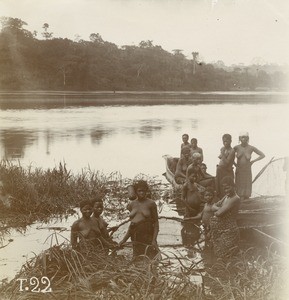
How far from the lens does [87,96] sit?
1956 inches

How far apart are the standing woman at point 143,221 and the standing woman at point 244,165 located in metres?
2.44

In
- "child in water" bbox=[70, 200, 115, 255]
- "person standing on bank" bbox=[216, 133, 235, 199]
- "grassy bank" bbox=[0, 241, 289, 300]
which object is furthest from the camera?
"person standing on bank" bbox=[216, 133, 235, 199]

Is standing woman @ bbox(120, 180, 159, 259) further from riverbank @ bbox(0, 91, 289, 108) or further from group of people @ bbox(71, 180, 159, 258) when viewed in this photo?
riverbank @ bbox(0, 91, 289, 108)

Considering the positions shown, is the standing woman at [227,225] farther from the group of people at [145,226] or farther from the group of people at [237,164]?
the group of people at [237,164]

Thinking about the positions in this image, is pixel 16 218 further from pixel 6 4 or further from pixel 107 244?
pixel 6 4

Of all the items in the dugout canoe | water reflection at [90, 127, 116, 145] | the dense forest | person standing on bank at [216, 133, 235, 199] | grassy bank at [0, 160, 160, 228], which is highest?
the dense forest

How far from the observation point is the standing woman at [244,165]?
7.61 metres

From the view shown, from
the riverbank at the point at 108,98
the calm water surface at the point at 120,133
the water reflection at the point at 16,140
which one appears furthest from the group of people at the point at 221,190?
the riverbank at the point at 108,98

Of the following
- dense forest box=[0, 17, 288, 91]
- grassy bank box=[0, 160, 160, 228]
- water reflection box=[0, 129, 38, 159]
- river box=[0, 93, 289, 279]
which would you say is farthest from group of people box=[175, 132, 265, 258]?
dense forest box=[0, 17, 288, 91]

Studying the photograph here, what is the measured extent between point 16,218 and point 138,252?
323 cm

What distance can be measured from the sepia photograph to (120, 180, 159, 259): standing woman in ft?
0.06

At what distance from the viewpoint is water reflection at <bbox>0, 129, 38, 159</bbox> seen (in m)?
16.3

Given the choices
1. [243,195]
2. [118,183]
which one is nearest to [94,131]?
[118,183]

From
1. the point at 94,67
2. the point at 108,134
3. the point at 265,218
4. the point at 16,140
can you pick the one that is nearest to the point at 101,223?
the point at 265,218
